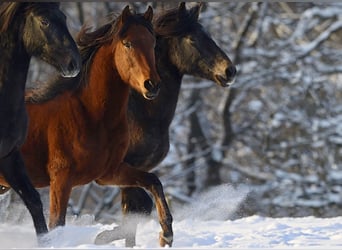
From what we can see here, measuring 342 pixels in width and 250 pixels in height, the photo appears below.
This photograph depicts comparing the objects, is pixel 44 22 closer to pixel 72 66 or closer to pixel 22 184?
pixel 72 66

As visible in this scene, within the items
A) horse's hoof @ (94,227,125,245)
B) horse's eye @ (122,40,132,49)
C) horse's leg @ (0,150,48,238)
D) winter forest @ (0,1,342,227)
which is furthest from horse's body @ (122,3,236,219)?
winter forest @ (0,1,342,227)

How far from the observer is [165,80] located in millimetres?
8773

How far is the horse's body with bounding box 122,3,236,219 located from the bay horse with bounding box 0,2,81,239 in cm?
110

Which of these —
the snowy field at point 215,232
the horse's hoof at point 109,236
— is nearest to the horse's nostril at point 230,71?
the snowy field at point 215,232

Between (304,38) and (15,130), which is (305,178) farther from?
(15,130)

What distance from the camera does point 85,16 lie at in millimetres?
20984

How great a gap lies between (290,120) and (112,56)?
11.7 metres

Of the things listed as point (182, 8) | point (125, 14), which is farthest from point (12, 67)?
point (182, 8)

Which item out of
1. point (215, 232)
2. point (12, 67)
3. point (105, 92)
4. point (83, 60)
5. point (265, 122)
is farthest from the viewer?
point (265, 122)

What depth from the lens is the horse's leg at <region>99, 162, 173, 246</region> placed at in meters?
7.76

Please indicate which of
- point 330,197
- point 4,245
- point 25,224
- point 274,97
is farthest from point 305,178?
point 4,245

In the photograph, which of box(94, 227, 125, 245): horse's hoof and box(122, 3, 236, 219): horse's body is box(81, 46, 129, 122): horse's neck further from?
box(94, 227, 125, 245): horse's hoof

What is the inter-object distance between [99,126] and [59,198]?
1.82ft

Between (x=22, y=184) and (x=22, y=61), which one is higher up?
(x=22, y=61)
